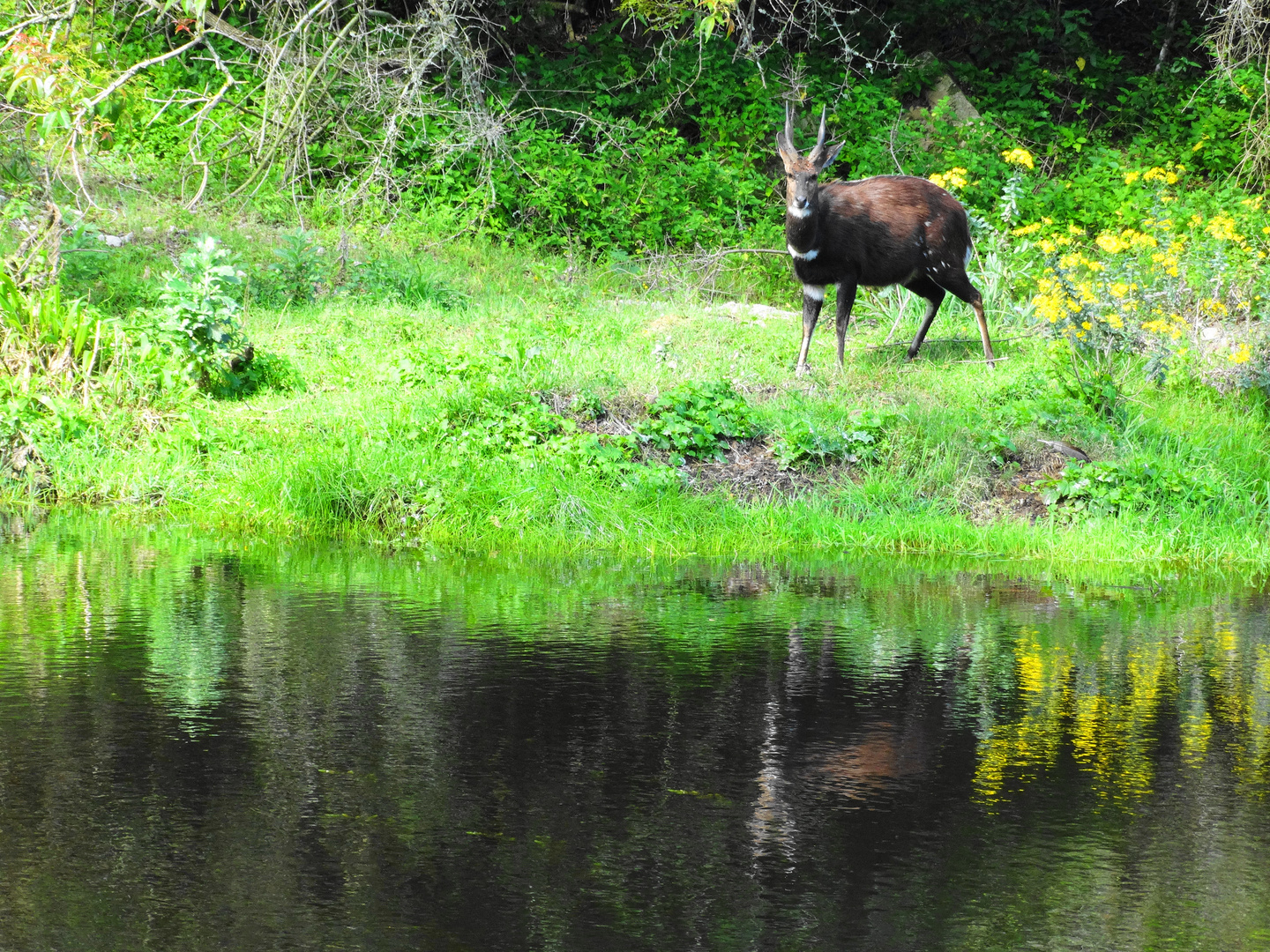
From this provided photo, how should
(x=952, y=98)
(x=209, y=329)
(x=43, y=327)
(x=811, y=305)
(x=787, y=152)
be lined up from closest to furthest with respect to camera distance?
(x=43, y=327), (x=209, y=329), (x=787, y=152), (x=811, y=305), (x=952, y=98)

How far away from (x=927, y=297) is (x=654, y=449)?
3982 mm

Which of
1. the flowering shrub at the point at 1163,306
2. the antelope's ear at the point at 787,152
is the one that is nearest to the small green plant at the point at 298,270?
the antelope's ear at the point at 787,152

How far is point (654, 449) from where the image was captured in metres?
10.0

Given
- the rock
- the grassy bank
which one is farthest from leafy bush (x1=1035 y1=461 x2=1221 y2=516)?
the rock

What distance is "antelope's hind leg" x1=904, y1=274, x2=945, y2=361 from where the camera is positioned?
41.4ft

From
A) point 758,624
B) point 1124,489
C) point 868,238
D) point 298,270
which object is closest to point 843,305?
point 868,238

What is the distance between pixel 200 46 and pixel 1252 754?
60.4ft

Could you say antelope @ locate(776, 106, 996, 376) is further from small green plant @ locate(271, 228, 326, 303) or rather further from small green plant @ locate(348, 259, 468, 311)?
small green plant @ locate(271, 228, 326, 303)

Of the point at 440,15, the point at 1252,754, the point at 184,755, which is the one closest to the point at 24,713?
the point at 184,755

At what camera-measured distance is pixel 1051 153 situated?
2103 centimetres

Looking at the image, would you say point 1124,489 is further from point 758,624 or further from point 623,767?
point 623,767

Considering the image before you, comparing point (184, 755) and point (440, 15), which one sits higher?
point (440, 15)

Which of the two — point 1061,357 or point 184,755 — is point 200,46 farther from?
point 184,755

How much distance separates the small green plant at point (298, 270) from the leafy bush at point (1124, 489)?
25.1ft
